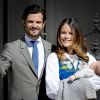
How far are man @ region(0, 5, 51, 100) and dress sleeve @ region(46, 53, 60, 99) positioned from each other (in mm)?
98

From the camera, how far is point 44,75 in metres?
2.15

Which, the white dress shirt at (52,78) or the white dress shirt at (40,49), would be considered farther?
the white dress shirt at (40,49)

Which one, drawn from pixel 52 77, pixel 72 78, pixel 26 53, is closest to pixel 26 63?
pixel 26 53

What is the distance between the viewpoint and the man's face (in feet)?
7.02

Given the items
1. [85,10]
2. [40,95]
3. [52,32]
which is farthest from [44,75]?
[85,10]

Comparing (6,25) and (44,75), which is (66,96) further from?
(6,25)

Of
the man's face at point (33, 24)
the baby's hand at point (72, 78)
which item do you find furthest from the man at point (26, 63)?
the baby's hand at point (72, 78)

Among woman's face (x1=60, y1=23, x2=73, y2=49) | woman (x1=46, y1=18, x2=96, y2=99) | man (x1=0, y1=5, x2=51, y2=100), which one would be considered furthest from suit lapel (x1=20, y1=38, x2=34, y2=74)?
woman's face (x1=60, y1=23, x2=73, y2=49)

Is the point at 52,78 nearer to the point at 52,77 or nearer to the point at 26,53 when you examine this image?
the point at 52,77

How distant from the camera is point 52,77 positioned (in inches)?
79.6

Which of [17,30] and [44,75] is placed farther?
[17,30]

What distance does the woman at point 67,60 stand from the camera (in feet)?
6.61

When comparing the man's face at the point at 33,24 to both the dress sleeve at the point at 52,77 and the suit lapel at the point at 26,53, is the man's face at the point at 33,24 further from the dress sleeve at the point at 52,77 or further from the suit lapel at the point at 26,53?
the dress sleeve at the point at 52,77

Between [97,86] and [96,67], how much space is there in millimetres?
733
